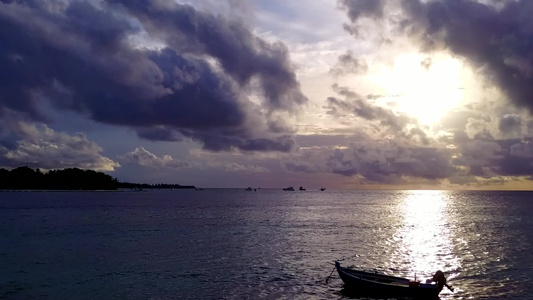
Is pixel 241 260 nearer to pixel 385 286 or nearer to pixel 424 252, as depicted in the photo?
pixel 385 286

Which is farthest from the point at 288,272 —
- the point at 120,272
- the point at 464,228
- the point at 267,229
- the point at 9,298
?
the point at 464,228

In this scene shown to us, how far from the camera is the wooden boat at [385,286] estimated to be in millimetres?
39062

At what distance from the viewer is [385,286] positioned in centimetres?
3997

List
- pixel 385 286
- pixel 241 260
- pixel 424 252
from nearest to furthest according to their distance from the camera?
pixel 385 286, pixel 241 260, pixel 424 252

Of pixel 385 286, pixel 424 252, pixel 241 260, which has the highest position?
pixel 385 286

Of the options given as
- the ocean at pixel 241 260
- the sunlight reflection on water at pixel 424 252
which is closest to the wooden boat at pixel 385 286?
the ocean at pixel 241 260

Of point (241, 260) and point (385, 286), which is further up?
point (385, 286)

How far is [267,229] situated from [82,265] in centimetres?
4619

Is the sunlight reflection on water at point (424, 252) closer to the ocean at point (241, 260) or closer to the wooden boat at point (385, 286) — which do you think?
the ocean at point (241, 260)

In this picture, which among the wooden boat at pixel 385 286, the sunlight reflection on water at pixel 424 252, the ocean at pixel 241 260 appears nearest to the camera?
the wooden boat at pixel 385 286

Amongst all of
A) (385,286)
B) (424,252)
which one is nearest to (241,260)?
(385,286)

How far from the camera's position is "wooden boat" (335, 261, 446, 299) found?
1538 inches

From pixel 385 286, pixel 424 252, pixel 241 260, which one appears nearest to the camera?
pixel 385 286

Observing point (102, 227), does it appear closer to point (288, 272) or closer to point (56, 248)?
point (56, 248)
